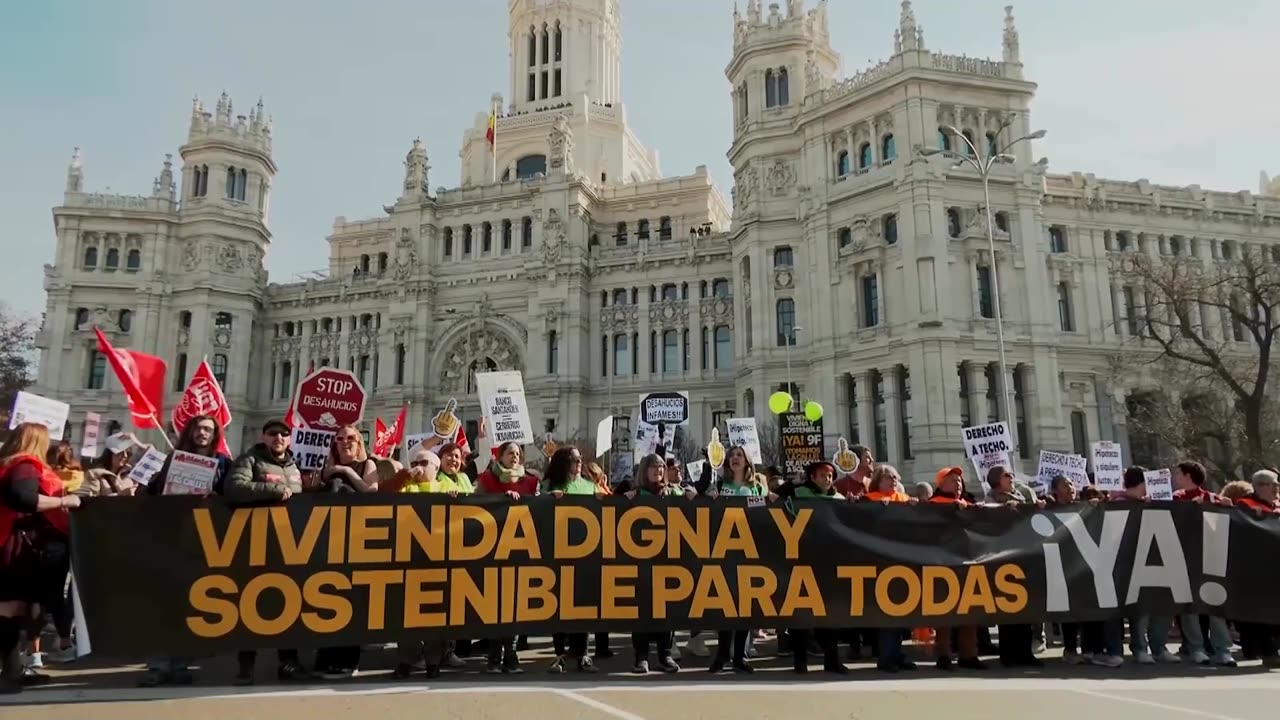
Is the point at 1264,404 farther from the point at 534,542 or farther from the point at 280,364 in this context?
the point at 280,364

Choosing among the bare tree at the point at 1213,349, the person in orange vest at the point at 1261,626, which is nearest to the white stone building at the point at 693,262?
the bare tree at the point at 1213,349

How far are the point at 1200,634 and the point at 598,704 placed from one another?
7.62 m

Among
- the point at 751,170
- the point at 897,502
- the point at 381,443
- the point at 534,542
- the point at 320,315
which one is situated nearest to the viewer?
the point at 534,542

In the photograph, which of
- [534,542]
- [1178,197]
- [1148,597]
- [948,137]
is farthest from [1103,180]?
[534,542]

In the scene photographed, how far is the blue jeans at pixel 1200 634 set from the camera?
9.35 meters

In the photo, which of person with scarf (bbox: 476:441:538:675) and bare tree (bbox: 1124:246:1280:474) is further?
bare tree (bbox: 1124:246:1280:474)

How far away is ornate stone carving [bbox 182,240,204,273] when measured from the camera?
192ft

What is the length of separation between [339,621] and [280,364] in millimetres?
58979

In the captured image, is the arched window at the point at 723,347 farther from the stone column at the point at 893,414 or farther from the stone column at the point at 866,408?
the stone column at the point at 893,414

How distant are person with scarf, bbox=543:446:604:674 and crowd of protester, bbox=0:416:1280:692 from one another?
0.02 m

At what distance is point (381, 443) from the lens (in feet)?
58.5

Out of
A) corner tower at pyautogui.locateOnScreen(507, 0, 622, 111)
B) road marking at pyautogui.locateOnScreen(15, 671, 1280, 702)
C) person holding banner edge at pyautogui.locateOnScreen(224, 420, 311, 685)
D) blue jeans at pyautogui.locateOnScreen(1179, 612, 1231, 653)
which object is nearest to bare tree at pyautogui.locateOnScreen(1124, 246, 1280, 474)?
blue jeans at pyautogui.locateOnScreen(1179, 612, 1231, 653)

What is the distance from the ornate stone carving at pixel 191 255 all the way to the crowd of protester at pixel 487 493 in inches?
2156

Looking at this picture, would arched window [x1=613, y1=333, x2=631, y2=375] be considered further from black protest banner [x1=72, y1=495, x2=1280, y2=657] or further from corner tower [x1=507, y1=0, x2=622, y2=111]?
black protest banner [x1=72, y1=495, x2=1280, y2=657]
